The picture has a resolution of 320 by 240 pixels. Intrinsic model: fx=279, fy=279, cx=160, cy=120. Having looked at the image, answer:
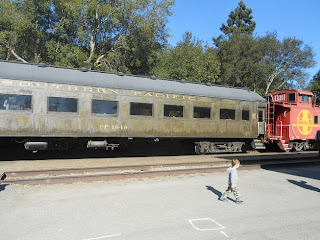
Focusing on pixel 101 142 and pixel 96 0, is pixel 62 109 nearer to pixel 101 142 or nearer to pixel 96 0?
pixel 101 142

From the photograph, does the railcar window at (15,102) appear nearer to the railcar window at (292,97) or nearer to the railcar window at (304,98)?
the railcar window at (292,97)

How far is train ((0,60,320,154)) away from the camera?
425 inches

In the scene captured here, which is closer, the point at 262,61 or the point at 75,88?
the point at 75,88

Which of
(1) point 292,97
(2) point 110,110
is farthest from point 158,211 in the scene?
(1) point 292,97

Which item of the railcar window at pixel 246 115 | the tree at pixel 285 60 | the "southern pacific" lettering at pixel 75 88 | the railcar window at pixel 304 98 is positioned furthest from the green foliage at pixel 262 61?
the "southern pacific" lettering at pixel 75 88

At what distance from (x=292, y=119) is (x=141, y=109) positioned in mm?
10087

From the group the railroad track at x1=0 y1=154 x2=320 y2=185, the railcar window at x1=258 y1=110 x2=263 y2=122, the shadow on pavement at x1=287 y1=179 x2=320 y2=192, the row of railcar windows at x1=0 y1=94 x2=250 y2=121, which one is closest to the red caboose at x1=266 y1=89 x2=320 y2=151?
the railcar window at x1=258 y1=110 x2=263 y2=122

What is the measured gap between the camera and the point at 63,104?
11367 millimetres

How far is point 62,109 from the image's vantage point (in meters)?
11.3

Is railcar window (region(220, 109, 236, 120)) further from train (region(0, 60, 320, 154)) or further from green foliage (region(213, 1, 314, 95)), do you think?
green foliage (region(213, 1, 314, 95))

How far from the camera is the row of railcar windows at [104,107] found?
10555mm

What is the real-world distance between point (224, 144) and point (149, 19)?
46.1ft

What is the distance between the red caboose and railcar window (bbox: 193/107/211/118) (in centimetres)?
478

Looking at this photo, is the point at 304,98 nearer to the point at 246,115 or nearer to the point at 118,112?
the point at 246,115
